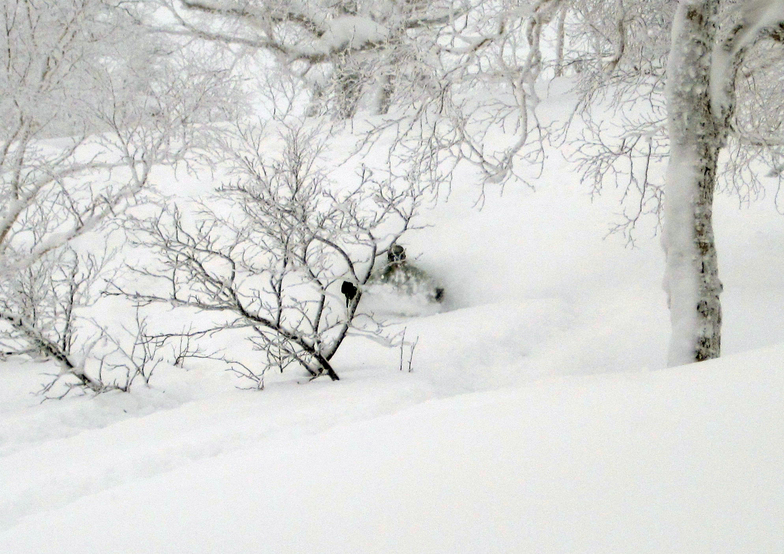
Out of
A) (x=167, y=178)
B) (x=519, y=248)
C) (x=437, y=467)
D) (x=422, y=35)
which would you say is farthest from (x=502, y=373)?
(x=167, y=178)

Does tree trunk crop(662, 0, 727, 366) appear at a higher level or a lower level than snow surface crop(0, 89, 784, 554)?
higher

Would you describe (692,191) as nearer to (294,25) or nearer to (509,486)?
(509,486)

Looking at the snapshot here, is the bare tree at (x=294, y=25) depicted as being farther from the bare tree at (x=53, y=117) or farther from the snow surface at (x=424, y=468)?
the snow surface at (x=424, y=468)

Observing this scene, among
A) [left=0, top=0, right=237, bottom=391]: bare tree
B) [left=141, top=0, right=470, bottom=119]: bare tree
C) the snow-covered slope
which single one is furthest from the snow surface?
[left=141, top=0, right=470, bottom=119]: bare tree

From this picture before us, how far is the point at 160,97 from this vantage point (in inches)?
285

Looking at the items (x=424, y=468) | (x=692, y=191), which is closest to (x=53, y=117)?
(x=424, y=468)

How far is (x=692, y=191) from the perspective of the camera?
136 inches

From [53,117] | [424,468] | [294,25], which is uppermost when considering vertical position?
[294,25]

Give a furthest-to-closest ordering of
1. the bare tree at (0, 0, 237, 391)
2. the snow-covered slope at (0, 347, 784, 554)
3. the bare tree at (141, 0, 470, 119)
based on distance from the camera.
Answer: the bare tree at (141, 0, 470, 119)
the bare tree at (0, 0, 237, 391)
the snow-covered slope at (0, 347, 784, 554)

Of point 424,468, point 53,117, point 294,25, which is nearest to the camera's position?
point 424,468

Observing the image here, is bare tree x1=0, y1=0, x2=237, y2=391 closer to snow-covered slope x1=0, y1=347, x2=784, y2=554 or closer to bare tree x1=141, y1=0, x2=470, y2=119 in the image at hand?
bare tree x1=141, y1=0, x2=470, y2=119

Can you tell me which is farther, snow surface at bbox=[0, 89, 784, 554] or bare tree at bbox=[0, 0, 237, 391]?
bare tree at bbox=[0, 0, 237, 391]

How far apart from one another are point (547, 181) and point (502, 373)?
13.9 ft

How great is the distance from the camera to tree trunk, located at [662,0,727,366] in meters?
3.36
